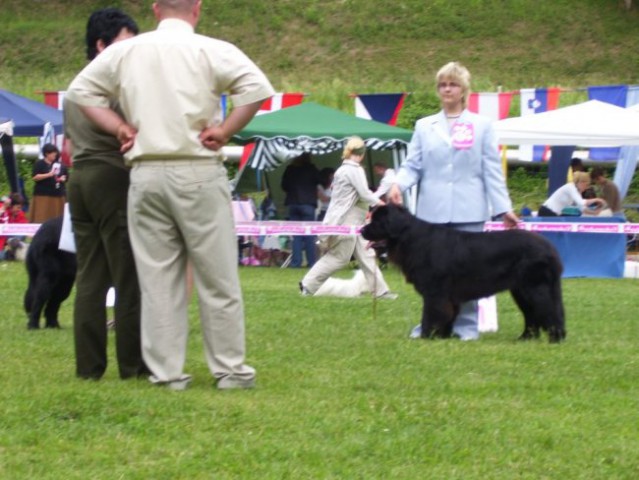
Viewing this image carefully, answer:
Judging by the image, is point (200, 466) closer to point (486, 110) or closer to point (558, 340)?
point (558, 340)

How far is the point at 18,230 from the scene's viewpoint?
14672 millimetres

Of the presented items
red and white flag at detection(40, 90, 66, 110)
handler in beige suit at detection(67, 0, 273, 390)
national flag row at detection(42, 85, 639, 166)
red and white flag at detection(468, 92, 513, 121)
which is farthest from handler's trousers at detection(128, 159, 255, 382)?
red and white flag at detection(40, 90, 66, 110)

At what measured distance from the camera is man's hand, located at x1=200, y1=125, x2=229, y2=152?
5.40 metres

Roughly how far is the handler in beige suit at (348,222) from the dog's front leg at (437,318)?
379cm

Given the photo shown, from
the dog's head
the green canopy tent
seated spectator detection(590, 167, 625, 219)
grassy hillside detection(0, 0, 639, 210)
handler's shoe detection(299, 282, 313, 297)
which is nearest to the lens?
the dog's head

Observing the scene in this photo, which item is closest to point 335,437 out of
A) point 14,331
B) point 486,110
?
point 14,331

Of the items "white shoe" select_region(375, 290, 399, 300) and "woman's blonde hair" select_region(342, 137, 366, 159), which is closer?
"white shoe" select_region(375, 290, 399, 300)

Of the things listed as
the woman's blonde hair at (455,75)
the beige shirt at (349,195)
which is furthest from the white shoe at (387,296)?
the woman's blonde hair at (455,75)

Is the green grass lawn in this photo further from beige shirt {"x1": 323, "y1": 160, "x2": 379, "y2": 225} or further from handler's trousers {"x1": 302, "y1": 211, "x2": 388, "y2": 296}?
beige shirt {"x1": 323, "y1": 160, "x2": 379, "y2": 225}

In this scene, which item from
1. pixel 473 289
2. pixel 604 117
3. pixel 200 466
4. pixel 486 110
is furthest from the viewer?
pixel 486 110

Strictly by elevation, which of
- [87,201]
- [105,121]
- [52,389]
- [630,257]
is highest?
[105,121]

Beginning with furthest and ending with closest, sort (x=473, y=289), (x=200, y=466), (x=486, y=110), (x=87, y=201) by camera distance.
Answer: (x=486, y=110)
(x=473, y=289)
(x=87, y=201)
(x=200, y=466)

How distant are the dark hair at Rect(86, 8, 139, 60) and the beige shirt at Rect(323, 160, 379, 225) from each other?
6.42 meters

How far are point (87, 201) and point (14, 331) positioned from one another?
2.91 m
